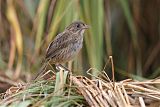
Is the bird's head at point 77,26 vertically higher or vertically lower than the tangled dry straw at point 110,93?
higher

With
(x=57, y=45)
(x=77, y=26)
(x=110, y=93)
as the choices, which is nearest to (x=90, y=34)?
(x=77, y=26)

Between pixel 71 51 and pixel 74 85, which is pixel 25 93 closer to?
pixel 74 85

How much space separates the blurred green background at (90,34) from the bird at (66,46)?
0.14 m

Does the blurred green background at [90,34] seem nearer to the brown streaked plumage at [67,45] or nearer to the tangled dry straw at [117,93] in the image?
the brown streaked plumage at [67,45]

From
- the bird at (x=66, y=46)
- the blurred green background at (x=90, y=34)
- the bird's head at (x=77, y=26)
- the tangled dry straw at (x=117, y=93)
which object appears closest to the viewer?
the tangled dry straw at (x=117, y=93)

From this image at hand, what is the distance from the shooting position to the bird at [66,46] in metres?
4.79

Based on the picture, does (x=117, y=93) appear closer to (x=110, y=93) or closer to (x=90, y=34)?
(x=110, y=93)

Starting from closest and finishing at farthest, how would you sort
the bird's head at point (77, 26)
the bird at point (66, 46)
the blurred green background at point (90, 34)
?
the bird at point (66, 46) < the bird's head at point (77, 26) < the blurred green background at point (90, 34)

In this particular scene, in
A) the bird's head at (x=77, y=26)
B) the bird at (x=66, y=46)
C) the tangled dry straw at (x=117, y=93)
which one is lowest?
the tangled dry straw at (x=117, y=93)

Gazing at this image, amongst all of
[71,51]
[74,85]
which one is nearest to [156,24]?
[71,51]

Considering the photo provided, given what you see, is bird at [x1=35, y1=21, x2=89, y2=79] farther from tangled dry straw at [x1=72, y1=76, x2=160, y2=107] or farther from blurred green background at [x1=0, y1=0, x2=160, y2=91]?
tangled dry straw at [x1=72, y1=76, x2=160, y2=107]

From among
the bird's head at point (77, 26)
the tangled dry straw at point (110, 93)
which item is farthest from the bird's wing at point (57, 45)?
the tangled dry straw at point (110, 93)

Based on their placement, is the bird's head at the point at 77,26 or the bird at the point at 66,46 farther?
the bird's head at the point at 77,26

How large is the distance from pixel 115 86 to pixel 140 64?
10.9 feet
